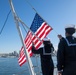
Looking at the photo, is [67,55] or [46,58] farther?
[46,58]

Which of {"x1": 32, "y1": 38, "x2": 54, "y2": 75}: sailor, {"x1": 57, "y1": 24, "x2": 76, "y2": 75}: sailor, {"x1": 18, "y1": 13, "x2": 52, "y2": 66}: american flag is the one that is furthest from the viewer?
{"x1": 18, "y1": 13, "x2": 52, "y2": 66}: american flag

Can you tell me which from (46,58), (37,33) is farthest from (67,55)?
(37,33)

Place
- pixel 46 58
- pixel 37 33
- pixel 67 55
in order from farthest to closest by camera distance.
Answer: pixel 37 33 < pixel 46 58 < pixel 67 55

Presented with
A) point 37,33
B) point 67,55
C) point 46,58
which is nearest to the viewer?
point 67,55

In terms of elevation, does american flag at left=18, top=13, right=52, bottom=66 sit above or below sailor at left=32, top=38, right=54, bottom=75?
above

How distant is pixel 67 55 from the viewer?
172 inches

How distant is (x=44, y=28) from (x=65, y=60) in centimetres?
492

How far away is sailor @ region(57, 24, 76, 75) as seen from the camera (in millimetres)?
4312

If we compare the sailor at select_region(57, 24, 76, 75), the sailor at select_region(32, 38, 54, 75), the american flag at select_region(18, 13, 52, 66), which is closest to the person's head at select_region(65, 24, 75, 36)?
the sailor at select_region(57, 24, 76, 75)

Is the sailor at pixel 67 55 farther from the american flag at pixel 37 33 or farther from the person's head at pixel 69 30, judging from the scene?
the american flag at pixel 37 33

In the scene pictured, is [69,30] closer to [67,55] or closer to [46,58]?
[67,55]

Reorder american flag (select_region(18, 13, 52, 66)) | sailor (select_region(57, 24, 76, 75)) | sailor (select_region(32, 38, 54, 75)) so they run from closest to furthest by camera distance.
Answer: sailor (select_region(57, 24, 76, 75))
sailor (select_region(32, 38, 54, 75))
american flag (select_region(18, 13, 52, 66))

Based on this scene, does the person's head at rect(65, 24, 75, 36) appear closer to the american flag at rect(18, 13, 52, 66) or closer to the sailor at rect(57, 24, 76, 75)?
the sailor at rect(57, 24, 76, 75)

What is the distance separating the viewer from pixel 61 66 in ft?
14.4
